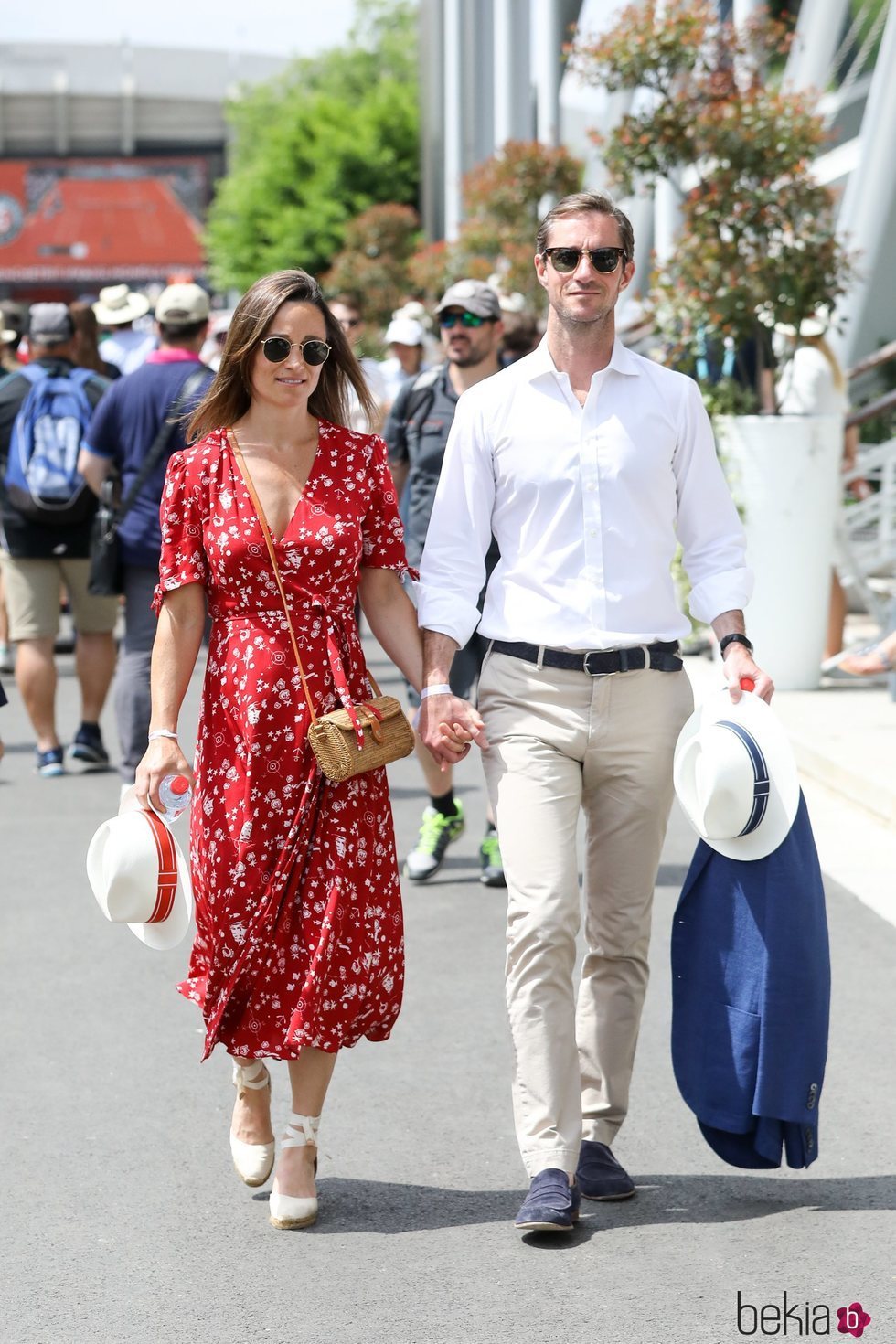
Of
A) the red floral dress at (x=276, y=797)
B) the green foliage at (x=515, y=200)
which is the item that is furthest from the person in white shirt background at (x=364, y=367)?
the green foliage at (x=515, y=200)

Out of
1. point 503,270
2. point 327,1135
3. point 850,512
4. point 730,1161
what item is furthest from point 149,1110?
point 503,270

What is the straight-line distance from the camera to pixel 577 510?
164 inches

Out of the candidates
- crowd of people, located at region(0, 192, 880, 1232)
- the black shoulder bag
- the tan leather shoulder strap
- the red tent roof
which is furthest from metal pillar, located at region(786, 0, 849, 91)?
the red tent roof

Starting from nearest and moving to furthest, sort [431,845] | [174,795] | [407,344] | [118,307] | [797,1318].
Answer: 1. [797,1318]
2. [174,795]
3. [431,845]
4. [407,344]
5. [118,307]

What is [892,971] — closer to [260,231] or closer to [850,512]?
[850,512]

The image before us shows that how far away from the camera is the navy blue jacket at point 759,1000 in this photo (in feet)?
13.2

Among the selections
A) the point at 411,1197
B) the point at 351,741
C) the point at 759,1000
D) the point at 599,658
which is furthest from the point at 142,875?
the point at 759,1000

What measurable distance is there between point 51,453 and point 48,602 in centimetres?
69

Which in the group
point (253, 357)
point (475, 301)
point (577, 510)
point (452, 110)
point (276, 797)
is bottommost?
point (276, 797)

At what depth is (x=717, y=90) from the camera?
11406mm

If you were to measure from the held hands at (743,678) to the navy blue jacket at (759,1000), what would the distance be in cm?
24

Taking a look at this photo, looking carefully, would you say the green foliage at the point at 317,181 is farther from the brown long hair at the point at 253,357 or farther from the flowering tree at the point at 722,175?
the brown long hair at the point at 253,357

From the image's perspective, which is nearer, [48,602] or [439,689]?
[439,689]

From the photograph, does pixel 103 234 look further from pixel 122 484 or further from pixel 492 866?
pixel 492 866
